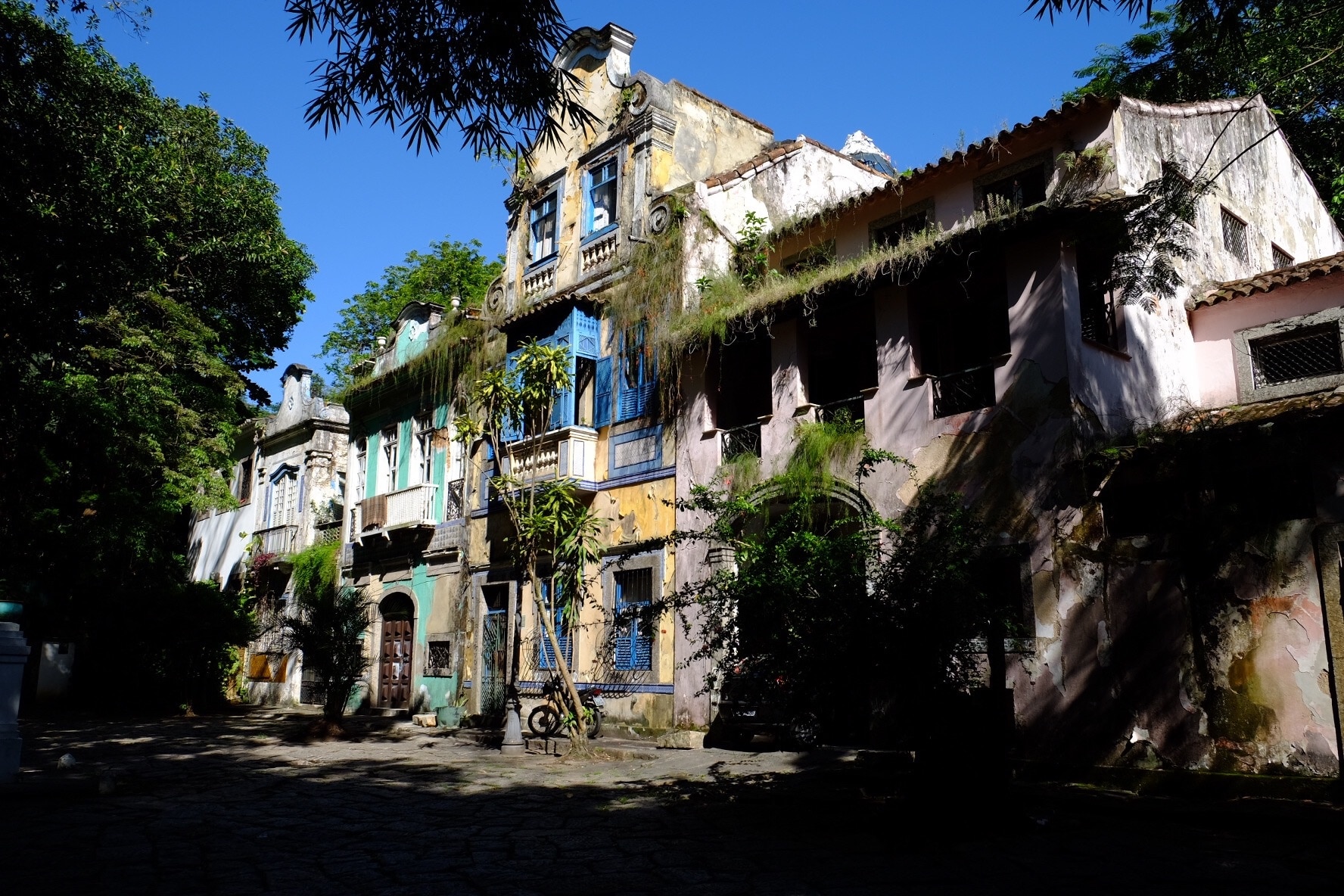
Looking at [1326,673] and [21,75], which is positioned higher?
[21,75]

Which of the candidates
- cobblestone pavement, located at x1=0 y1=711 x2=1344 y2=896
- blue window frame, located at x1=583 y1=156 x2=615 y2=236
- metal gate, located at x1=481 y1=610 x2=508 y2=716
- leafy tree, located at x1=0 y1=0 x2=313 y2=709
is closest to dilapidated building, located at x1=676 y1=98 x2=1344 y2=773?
cobblestone pavement, located at x1=0 y1=711 x2=1344 y2=896

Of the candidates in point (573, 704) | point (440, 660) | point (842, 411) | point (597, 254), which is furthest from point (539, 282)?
point (573, 704)

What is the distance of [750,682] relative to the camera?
8242 millimetres

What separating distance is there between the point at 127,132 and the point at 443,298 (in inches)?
444

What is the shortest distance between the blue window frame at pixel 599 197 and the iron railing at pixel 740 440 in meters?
5.36

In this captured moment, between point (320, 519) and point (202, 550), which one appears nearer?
point (320, 519)

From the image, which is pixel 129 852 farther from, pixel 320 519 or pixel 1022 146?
pixel 320 519

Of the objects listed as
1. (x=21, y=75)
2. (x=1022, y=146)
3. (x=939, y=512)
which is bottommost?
(x=939, y=512)

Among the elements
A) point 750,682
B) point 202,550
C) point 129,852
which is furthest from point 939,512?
point 202,550

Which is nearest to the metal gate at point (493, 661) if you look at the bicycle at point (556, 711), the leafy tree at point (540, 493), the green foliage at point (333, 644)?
the leafy tree at point (540, 493)

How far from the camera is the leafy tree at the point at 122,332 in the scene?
9.84m

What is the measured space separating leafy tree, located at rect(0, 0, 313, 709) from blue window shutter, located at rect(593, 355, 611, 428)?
7.18 metres

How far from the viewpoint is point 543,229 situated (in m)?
19.9

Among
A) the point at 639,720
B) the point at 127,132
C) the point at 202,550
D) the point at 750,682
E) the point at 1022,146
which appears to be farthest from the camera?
the point at 202,550
